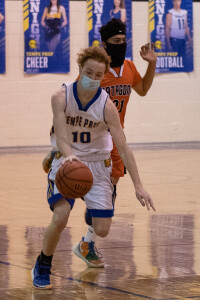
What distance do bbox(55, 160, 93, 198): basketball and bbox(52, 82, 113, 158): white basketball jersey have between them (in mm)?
439

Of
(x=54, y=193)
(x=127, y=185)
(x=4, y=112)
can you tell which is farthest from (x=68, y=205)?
(x=4, y=112)

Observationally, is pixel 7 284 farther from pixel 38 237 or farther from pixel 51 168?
pixel 38 237

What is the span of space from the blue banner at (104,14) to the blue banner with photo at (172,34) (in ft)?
1.88

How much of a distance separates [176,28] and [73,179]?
12.2 meters

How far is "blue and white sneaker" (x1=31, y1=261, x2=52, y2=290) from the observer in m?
4.40

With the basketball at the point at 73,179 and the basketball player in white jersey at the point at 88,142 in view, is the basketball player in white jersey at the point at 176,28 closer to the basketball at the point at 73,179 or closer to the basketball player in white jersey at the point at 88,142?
the basketball player in white jersey at the point at 88,142

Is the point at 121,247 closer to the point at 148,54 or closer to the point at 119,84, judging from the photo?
the point at 119,84

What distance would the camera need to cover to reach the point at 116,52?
18.0 feet

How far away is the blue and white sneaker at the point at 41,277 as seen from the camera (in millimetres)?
4398

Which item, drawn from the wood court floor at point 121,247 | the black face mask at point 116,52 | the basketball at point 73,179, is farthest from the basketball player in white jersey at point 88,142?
the black face mask at point 116,52

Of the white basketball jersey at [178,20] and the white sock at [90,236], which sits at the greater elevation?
the white basketball jersey at [178,20]

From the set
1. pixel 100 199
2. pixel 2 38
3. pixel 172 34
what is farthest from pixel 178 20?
pixel 100 199

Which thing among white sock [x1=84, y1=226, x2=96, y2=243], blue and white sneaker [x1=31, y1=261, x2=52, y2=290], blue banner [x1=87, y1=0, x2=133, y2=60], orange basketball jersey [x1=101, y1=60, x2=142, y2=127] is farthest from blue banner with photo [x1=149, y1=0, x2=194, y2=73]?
blue and white sneaker [x1=31, y1=261, x2=52, y2=290]

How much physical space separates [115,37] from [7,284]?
2.04 m
